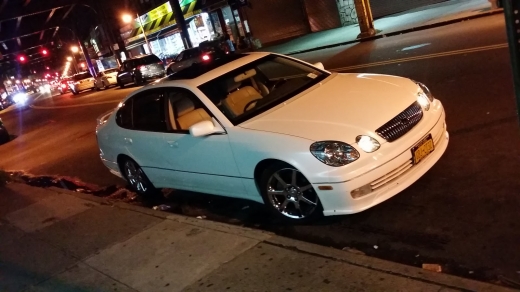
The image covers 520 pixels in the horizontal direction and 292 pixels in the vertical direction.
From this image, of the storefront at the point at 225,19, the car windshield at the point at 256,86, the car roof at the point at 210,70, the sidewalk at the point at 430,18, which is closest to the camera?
the car windshield at the point at 256,86

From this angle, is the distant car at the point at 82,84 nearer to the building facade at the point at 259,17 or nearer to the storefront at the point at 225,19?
the building facade at the point at 259,17

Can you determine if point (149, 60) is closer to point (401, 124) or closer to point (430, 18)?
point (430, 18)

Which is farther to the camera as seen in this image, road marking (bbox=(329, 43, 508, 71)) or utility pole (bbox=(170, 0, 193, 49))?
utility pole (bbox=(170, 0, 193, 49))

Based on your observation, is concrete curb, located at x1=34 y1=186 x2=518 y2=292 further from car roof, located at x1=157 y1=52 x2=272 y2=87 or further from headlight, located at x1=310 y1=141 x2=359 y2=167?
car roof, located at x1=157 y1=52 x2=272 y2=87

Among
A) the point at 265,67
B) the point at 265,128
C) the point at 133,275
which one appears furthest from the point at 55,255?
the point at 265,67

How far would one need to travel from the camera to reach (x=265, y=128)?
15.7 feet

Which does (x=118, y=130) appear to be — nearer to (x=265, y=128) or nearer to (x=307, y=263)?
(x=265, y=128)

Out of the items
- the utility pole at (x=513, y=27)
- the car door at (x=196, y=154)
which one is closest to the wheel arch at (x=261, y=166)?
the car door at (x=196, y=154)

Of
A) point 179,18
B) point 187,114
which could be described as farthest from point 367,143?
point 179,18

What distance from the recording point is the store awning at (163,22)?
33.2 m

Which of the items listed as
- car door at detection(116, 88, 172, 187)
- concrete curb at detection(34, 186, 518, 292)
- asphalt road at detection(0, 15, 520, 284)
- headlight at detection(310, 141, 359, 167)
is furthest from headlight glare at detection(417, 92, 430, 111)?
car door at detection(116, 88, 172, 187)

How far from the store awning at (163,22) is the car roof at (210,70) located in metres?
26.9

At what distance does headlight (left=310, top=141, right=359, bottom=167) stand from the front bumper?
0.17 meters

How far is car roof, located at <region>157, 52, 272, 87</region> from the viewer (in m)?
5.73
